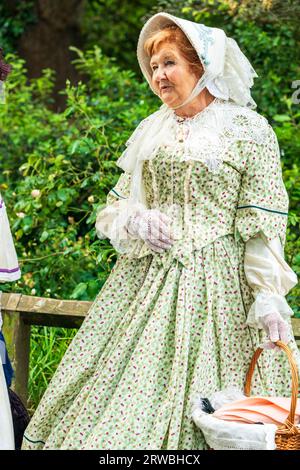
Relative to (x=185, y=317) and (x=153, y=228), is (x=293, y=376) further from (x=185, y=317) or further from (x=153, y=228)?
(x=153, y=228)

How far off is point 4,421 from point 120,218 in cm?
93

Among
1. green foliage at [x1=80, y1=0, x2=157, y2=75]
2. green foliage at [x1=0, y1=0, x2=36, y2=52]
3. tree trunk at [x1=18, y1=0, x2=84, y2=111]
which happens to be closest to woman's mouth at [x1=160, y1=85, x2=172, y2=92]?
tree trunk at [x1=18, y1=0, x2=84, y2=111]

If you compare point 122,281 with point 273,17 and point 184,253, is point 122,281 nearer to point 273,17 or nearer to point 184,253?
point 184,253

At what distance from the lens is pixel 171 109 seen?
4438mm

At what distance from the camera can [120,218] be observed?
4.38 meters

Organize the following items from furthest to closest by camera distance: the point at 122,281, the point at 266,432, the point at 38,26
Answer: the point at 38,26 → the point at 122,281 → the point at 266,432

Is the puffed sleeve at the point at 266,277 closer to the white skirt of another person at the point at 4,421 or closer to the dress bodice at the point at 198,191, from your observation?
the dress bodice at the point at 198,191

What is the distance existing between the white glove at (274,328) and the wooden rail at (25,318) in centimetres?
116

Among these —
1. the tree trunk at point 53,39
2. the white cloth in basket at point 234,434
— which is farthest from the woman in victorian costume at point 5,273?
the tree trunk at point 53,39

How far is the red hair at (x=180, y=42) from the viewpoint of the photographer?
4.25m

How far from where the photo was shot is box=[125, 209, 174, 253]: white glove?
4.25m

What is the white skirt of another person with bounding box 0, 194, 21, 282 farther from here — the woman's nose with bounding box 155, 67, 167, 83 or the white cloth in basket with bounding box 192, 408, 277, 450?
the white cloth in basket with bounding box 192, 408, 277, 450
